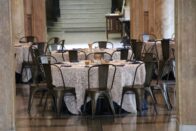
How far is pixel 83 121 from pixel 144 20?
8.86 m

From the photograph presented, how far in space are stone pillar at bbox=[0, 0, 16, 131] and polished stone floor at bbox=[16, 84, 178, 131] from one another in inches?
32.7

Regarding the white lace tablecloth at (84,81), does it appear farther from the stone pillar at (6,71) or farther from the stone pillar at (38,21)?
the stone pillar at (38,21)

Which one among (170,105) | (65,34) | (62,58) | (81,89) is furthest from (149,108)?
(65,34)

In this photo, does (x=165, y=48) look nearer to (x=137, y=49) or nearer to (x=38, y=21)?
(x=137, y=49)

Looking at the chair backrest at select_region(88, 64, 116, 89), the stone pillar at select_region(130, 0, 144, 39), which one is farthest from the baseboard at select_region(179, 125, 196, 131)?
the stone pillar at select_region(130, 0, 144, 39)

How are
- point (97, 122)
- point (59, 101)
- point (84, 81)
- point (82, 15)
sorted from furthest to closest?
point (82, 15) → point (59, 101) → point (84, 81) → point (97, 122)

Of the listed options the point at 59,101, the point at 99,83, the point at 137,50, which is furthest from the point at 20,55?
the point at 99,83

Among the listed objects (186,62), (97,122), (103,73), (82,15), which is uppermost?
(82,15)

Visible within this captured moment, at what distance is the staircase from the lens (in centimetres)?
2584

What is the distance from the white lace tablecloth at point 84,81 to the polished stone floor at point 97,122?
0.58 ft

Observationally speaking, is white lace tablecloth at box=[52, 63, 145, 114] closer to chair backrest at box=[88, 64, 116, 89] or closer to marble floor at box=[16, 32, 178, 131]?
chair backrest at box=[88, 64, 116, 89]

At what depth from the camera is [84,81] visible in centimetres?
894

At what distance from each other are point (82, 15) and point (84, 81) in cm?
1781

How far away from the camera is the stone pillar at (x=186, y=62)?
7211 millimetres
